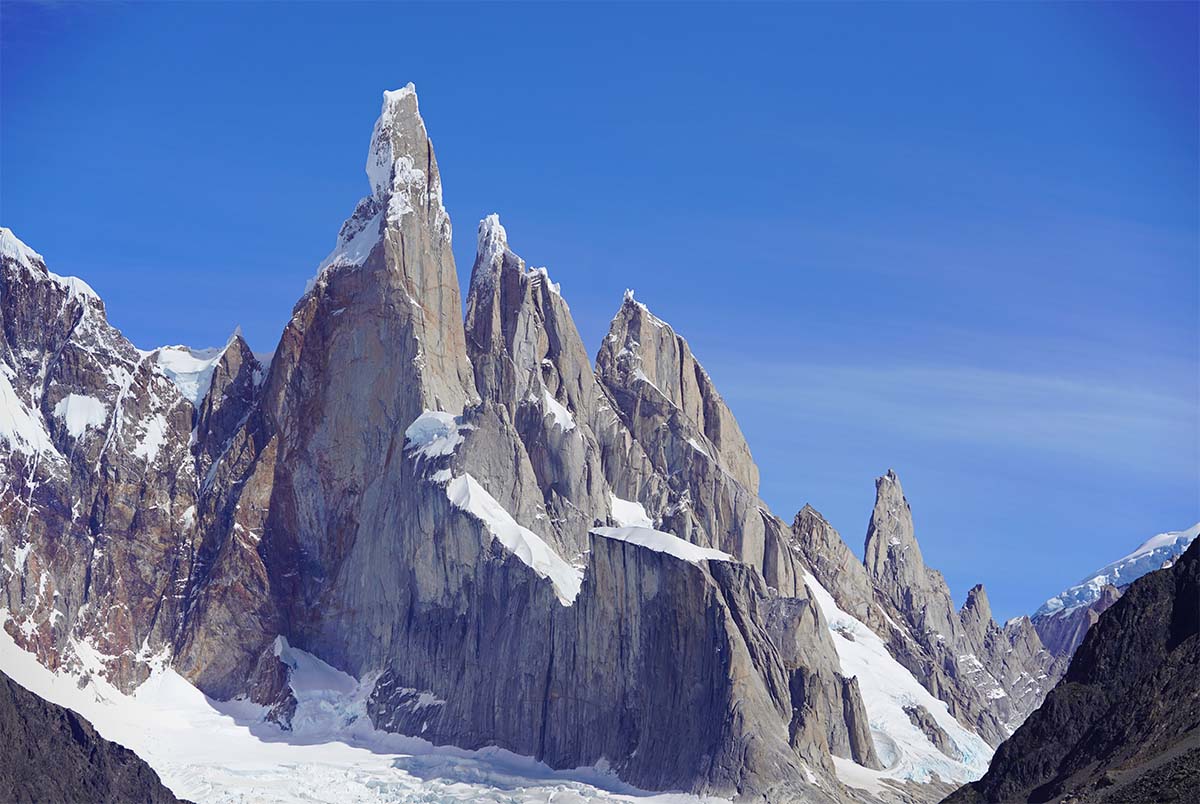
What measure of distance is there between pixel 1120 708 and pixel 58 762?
81695mm

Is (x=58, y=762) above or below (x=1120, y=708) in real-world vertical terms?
above

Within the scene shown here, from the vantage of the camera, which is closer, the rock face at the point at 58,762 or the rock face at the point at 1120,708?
the rock face at the point at 1120,708

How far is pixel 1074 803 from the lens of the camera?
140 metres

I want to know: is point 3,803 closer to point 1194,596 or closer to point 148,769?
point 148,769

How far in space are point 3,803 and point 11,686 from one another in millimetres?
17006

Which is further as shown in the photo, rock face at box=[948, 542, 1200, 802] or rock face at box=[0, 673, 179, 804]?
rock face at box=[0, 673, 179, 804]

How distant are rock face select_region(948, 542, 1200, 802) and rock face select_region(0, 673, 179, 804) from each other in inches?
2602

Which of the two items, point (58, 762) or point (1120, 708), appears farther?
point (58, 762)

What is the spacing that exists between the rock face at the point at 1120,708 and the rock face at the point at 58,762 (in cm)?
6608

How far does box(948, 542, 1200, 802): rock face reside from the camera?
474ft

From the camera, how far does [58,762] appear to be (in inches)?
7544

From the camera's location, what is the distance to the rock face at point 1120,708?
474 ft

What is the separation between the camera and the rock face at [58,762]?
187 metres

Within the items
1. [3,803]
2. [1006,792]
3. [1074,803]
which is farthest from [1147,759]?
[3,803]
